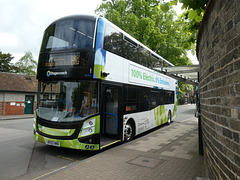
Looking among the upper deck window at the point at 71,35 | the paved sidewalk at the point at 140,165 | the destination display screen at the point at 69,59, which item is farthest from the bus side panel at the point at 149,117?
the upper deck window at the point at 71,35

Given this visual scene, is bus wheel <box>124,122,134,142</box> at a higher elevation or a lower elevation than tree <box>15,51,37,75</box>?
lower

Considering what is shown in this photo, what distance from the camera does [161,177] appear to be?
4145 mm

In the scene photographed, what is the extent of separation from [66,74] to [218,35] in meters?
4.69

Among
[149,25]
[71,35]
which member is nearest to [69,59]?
[71,35]

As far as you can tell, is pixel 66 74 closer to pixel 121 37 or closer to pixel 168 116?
pixel 121 37

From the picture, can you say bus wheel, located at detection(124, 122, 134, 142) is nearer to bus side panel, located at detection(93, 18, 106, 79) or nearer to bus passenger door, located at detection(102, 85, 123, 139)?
bus passenger door, located at detection(102, 85, 123, 139)

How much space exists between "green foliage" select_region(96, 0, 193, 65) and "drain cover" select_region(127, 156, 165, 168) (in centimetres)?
1603

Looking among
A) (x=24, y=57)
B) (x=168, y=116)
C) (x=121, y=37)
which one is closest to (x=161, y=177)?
(x=121, y=37)

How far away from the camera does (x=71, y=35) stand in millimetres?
6141

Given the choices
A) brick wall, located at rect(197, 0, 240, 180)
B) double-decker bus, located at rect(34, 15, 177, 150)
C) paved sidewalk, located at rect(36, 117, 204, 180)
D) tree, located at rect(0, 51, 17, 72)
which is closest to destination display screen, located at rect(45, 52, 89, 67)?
double-decker bus, located at rect(34, 15, 177, 150)

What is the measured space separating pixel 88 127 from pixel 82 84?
1.35m

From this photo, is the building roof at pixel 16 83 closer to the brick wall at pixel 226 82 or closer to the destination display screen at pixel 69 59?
the destination display screen at pixel 69 59

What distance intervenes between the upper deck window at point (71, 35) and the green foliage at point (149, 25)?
1401 cm

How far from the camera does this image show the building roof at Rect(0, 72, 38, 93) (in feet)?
65.3
